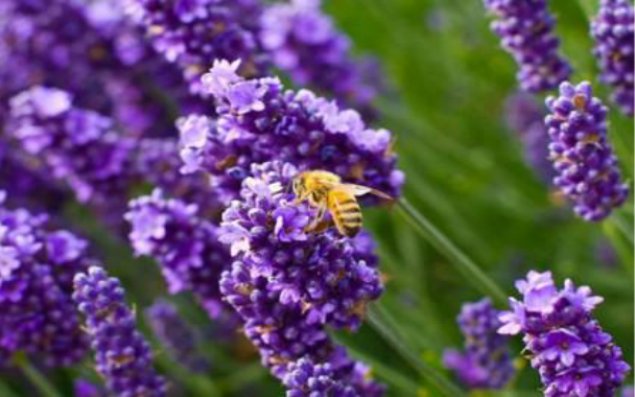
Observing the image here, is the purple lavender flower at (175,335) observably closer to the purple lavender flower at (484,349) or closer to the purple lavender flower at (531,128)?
the purple lavender flower at (484,349)

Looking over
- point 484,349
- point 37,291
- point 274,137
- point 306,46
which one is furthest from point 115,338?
point 306,46

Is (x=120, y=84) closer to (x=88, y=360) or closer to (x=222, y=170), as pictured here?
(x=88, y=360)

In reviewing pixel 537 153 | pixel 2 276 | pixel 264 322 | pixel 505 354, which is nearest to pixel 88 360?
pixel 2 276

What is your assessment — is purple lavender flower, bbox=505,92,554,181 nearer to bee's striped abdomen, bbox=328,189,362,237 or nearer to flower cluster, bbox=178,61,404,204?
flower cluster, bbox=178,61,404,204

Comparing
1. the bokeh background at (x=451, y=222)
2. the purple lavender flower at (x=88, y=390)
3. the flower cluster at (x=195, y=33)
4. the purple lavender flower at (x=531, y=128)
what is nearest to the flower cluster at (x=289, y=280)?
the flower cluster at (x=195, y=33)

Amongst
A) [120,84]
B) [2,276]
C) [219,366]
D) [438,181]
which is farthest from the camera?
A: [438,181]

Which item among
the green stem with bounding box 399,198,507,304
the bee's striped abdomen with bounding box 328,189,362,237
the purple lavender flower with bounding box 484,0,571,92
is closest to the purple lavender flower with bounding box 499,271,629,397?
the bee's striped abdomen with bounding box 328,189,362,237
